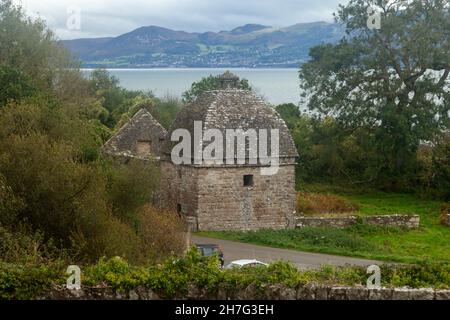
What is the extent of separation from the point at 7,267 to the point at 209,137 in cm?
2071

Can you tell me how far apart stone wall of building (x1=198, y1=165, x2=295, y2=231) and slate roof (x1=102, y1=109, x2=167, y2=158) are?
7.82 m

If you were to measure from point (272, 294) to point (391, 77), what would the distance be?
37.1m

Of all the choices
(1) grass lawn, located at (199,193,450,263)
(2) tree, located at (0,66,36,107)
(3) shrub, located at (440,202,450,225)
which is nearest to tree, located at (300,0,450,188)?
(3) shrub, located at (440,202,450,225)

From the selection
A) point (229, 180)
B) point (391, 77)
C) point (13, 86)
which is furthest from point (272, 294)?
point (391, 77)

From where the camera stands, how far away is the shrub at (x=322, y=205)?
1572 inches

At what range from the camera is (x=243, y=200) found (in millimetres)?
33594

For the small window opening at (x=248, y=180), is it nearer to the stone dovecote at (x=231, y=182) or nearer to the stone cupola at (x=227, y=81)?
the stone dovecote at (x=231, y=182)

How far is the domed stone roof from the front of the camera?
3344 centimetres

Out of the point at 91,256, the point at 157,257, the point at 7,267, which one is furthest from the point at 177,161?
the point at 7,267

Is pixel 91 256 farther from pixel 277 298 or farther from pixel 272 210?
pixel 272 210

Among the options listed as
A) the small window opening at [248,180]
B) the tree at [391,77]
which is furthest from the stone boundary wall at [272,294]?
the tree at [391,77]

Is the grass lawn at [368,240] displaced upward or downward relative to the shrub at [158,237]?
downward

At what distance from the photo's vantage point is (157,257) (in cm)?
2098
